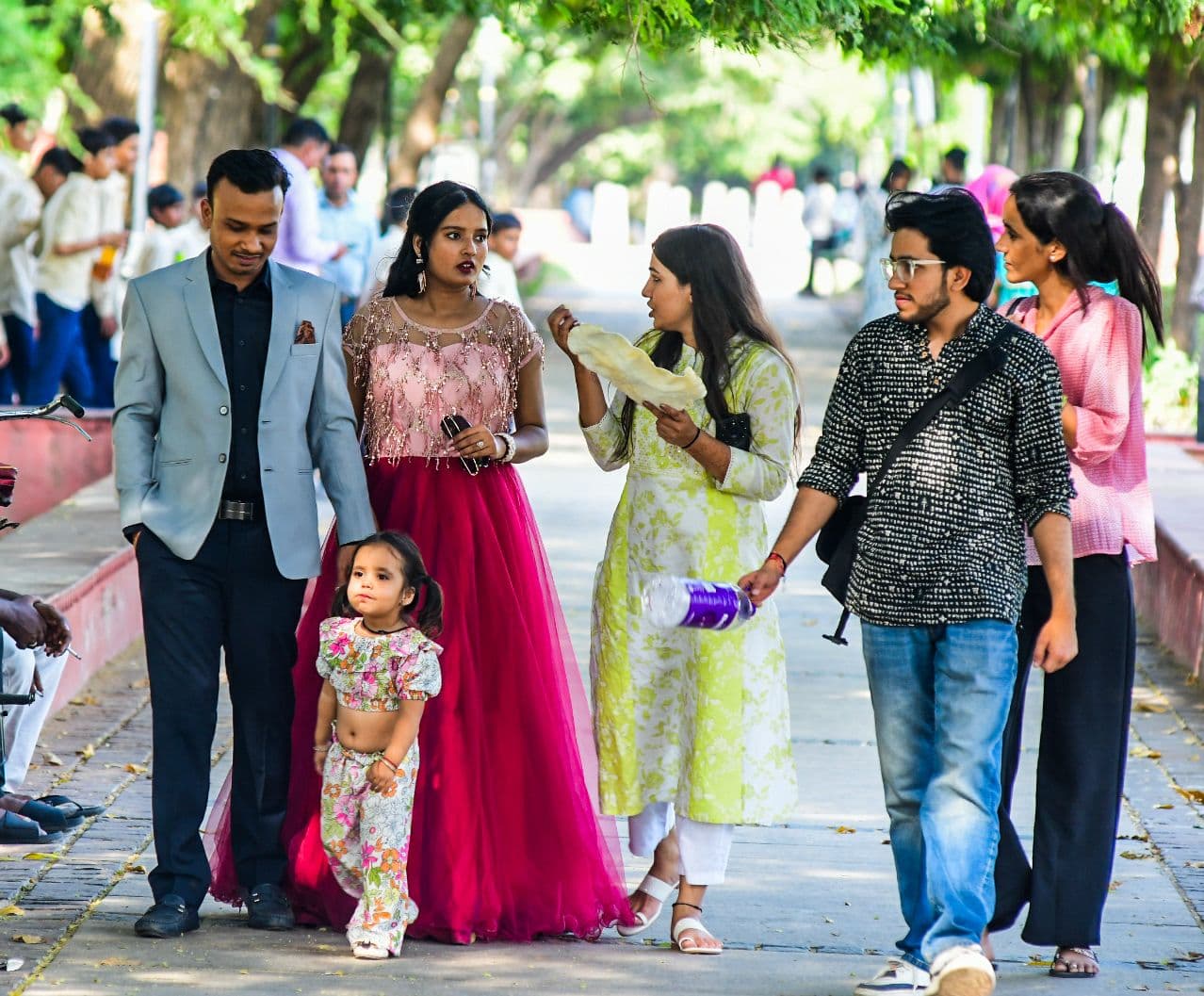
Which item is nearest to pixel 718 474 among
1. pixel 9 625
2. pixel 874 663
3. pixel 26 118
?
pixel 874 663

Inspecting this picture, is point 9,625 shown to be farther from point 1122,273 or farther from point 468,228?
point 1122,273

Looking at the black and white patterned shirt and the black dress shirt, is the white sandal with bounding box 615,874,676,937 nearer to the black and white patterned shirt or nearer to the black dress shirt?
the black and white patterned shirt

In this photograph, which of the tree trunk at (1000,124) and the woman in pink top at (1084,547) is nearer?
the woman in pink top at (1084,547)

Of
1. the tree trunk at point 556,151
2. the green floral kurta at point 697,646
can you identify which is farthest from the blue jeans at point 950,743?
the tree trunk at point 556,151

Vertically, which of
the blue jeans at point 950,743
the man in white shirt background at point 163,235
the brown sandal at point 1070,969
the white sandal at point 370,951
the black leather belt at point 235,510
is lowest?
the brown sandal at point 1070,969

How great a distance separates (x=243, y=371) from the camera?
4.97 meters

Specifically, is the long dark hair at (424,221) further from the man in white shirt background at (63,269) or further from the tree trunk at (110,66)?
the tree trunk at (110,66)

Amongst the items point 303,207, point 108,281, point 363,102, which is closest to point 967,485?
point 303,207

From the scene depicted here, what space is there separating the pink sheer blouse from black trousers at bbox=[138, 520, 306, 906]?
192cm

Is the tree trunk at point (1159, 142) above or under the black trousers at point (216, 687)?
above

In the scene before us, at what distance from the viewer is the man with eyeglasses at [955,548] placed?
4.48m

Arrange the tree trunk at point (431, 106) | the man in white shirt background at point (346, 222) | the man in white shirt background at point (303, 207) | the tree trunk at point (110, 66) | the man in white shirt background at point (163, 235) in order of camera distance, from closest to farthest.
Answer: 1. the man in white shirt background at point (303, 207)
2. the man in white shirt background at point (163, 235)
3. the man in white shirt background at point (346, 222)
4. the tree trunk at point (110, 66)
5. the tree trunk at point (431, 106)

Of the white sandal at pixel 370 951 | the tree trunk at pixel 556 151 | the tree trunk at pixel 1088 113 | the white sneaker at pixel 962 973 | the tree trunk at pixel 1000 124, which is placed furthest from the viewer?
the tree trunk at pixel 556 151

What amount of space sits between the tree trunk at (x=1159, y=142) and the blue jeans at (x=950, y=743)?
42.4ft
